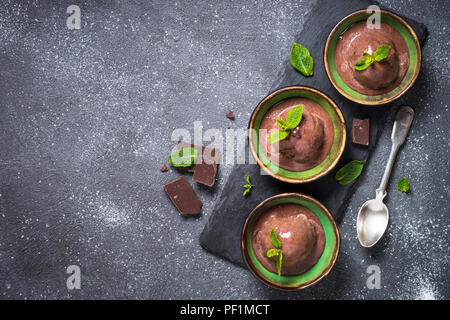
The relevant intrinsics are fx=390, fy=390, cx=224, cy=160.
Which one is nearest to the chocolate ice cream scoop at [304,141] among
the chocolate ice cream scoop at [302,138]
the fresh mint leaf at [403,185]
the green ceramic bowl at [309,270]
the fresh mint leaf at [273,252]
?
the chocolate ice cream scoop at [302,138]

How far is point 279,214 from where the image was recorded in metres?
1.79

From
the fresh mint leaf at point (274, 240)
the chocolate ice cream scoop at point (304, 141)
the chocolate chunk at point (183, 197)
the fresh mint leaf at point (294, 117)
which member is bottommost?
the fresh mint leaf at point (274, 240)

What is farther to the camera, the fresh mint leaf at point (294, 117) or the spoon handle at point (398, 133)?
the spoon handle at point (398, 133)

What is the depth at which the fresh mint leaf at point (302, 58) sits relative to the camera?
1909 mm

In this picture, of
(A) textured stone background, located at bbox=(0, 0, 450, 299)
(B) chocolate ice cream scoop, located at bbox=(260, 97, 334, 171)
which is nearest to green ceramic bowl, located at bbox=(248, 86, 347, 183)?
(B) chocolate ice cream scoop, located at bbox=(260, 97, 334, 171)

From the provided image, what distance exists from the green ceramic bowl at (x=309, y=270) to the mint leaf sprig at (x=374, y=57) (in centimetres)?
63

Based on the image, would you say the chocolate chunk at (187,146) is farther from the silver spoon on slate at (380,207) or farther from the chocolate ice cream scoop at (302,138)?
the silver spoon on slate at (380,207)

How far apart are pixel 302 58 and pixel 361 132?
0.46 metres

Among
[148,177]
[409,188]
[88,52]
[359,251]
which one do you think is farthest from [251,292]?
[88,52]

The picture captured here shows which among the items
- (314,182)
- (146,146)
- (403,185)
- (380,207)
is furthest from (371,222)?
(146,146)

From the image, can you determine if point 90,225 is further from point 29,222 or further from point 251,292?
point 251,292

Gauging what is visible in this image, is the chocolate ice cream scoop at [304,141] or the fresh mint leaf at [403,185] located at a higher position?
the chocolate ice cream scoop at [304,141]

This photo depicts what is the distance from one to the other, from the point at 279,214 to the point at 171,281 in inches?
27.2

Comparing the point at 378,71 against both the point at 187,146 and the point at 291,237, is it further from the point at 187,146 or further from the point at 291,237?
the point at 187,146
